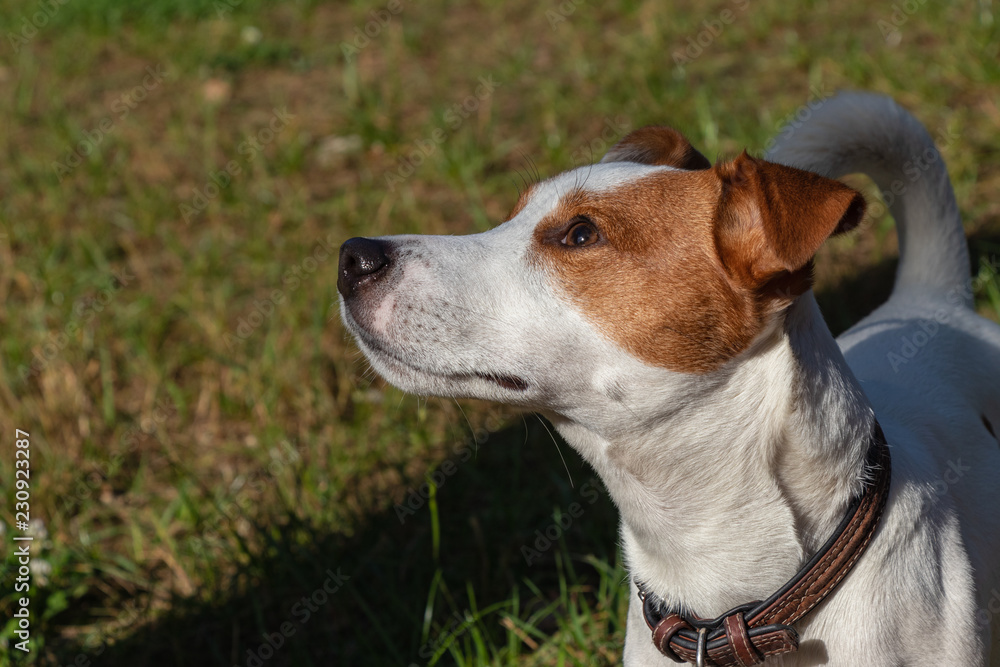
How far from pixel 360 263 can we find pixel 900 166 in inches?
68.6

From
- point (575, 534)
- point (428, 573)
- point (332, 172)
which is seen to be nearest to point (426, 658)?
point (428, 573)

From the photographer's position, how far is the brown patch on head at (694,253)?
188 cm

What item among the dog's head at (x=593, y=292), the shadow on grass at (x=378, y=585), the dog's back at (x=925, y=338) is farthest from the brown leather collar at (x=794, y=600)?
the shadow on grass at (x=378, y=585)

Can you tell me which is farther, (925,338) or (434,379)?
(925,338)

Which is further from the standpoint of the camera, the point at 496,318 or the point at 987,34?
the point at 987,34

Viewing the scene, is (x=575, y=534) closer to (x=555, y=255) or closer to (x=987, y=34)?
(x=555, y=255)

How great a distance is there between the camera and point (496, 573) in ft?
10.8

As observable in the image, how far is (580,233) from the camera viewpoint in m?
2.14

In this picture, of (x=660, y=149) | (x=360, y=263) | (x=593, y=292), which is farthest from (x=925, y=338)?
(x=360, y=263)

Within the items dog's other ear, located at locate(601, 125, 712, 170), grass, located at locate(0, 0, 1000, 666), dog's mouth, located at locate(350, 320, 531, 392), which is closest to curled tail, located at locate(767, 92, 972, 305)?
dog's other ear, located at locate(601, 125, 712, 170)

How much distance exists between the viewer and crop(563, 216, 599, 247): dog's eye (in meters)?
2.12

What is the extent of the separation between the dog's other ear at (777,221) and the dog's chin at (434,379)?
0.55 m

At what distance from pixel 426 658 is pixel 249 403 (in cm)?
166

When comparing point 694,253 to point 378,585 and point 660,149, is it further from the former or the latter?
point 378,585
